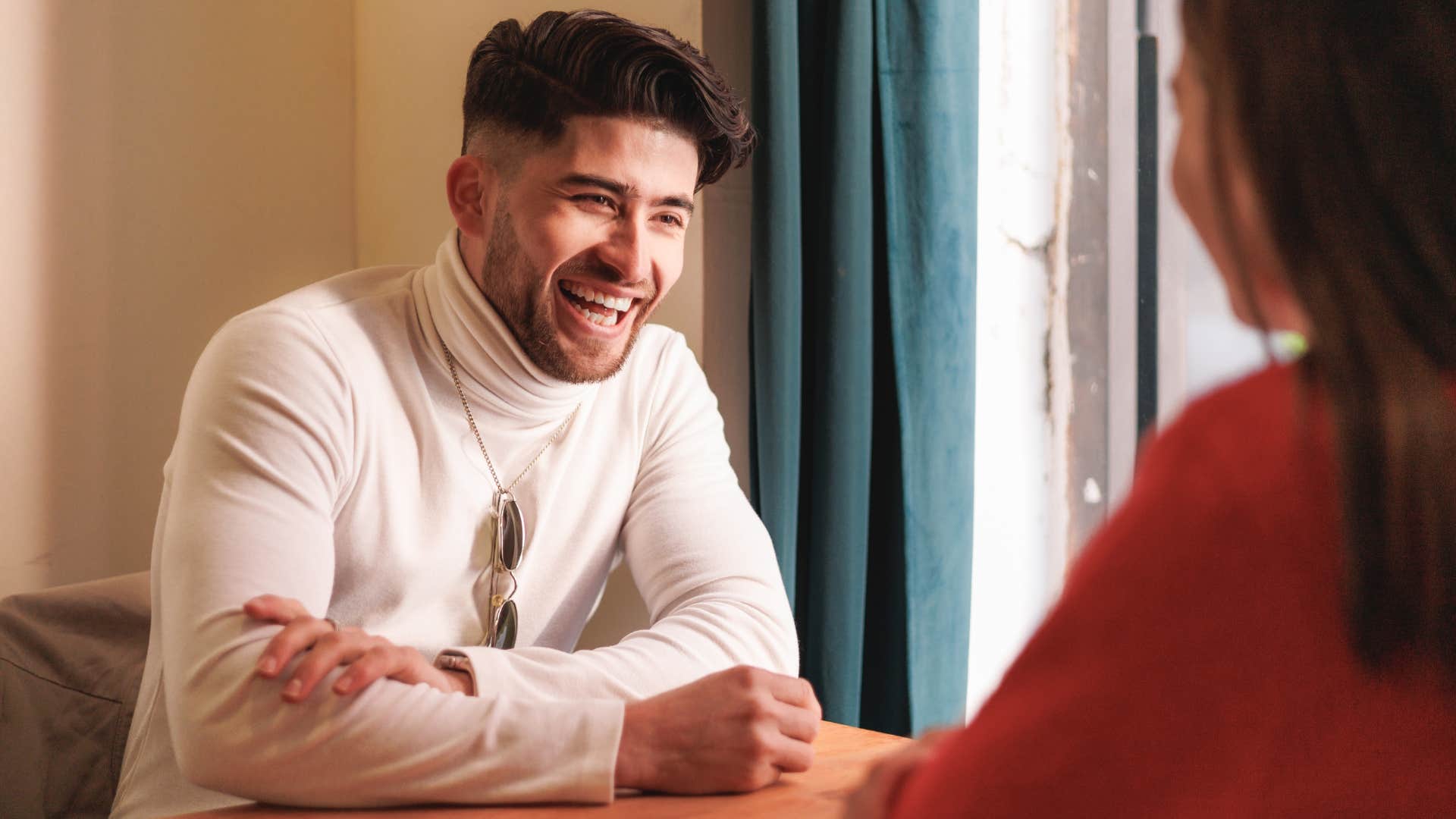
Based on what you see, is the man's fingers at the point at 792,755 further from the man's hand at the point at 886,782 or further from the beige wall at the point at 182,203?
the beige wall at the point at 182,203

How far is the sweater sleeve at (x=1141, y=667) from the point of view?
1.52 ft

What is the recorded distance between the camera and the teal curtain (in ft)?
5.81

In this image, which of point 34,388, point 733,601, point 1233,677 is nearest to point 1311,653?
point 1233,677

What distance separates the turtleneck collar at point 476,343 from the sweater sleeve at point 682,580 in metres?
0.19

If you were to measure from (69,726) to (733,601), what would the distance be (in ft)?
2.54

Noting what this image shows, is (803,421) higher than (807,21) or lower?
lower

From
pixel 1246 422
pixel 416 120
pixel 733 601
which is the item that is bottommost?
pixel 733 601

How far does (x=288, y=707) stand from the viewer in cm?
105

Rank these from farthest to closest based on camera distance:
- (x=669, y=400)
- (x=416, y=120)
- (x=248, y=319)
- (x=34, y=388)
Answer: (x=416, y=120), (x=34, y=388), (x=669, y=400), (x=248, y=319)

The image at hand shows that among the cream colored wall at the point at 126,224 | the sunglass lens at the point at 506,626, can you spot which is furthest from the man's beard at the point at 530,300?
the cream colored wall at the point at 126,224

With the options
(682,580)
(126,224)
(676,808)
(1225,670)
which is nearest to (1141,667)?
(1225,670)

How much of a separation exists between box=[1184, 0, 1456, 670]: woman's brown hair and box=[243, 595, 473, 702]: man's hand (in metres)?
0.84

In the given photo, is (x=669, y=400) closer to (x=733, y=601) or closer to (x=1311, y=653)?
(x=733, y=601)

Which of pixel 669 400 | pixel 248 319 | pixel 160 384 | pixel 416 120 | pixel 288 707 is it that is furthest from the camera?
pixel 416 120
